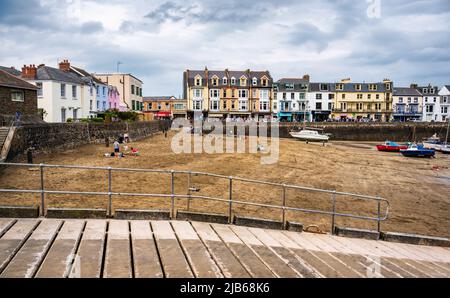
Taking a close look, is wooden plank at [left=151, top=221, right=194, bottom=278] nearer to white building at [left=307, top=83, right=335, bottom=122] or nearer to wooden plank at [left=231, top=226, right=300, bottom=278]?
wooden plank at [left=231, top=226, right=300, bottom=278]

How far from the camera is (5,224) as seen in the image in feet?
20.7

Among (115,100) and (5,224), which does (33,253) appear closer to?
(5,224)

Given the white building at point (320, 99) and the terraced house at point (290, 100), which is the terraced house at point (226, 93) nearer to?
the terraced house at point (290, 100)

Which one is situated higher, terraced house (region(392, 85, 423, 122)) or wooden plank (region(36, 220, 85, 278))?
terraced house (region(392, 85, 423, 122))

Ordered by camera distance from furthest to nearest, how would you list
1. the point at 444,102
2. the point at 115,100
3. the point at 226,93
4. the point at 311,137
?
the point at 444,102 < the point at 226,93 < the point at 115,100 < the point at 311,137

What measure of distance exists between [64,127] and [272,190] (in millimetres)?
18455

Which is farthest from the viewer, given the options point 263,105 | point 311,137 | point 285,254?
point 263,105

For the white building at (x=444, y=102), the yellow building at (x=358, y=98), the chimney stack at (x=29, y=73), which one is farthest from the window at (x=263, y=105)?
the chimney stack at (x=29, y=73)

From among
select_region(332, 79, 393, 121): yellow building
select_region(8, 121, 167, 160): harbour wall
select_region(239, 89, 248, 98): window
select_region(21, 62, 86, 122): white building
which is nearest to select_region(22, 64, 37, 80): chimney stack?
select_region(21, 62, 86, 122): white building

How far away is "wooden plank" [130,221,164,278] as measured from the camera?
4.64m

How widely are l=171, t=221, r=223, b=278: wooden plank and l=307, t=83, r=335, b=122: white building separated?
73579 mm

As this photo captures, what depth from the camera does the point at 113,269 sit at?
468cm

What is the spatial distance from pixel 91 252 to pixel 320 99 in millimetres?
76784

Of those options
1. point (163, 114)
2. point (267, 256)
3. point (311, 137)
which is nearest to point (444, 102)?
point (311, 137)
